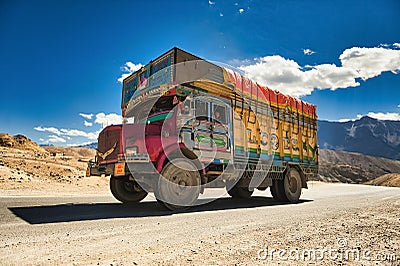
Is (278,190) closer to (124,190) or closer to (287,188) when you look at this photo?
(287,188)

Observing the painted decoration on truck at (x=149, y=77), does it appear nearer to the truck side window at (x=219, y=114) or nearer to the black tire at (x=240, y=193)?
the truck side window at (x=219, y=114)

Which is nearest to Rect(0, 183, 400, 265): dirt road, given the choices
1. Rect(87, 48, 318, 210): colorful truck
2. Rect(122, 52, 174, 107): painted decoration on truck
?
Rect(87, 48, 318, 210): colorful truck

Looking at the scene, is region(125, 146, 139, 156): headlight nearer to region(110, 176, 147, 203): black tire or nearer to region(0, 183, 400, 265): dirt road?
region(0, 183, 400, 265): dirt road

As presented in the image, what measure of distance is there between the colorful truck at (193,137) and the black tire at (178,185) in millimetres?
23

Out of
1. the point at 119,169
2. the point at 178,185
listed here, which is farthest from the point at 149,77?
the point at 178,185

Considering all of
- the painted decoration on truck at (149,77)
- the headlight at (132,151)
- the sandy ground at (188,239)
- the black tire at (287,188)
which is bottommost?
the sandy ground at (188,239)

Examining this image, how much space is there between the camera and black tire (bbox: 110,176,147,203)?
8531 mm

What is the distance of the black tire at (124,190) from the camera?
28.0 feet

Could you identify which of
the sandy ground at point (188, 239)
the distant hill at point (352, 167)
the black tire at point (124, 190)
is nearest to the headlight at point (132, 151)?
the sandy ground at point (188, 239)

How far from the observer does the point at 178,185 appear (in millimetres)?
6996

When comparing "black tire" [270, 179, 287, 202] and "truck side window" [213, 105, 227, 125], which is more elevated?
"truck side window" [213, 105, 227, 125]

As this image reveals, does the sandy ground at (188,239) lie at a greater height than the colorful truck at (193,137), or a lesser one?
lesser

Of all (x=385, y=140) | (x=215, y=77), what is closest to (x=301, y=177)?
(x=215, y=77)

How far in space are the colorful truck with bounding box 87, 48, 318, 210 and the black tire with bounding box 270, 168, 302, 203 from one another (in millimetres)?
36
